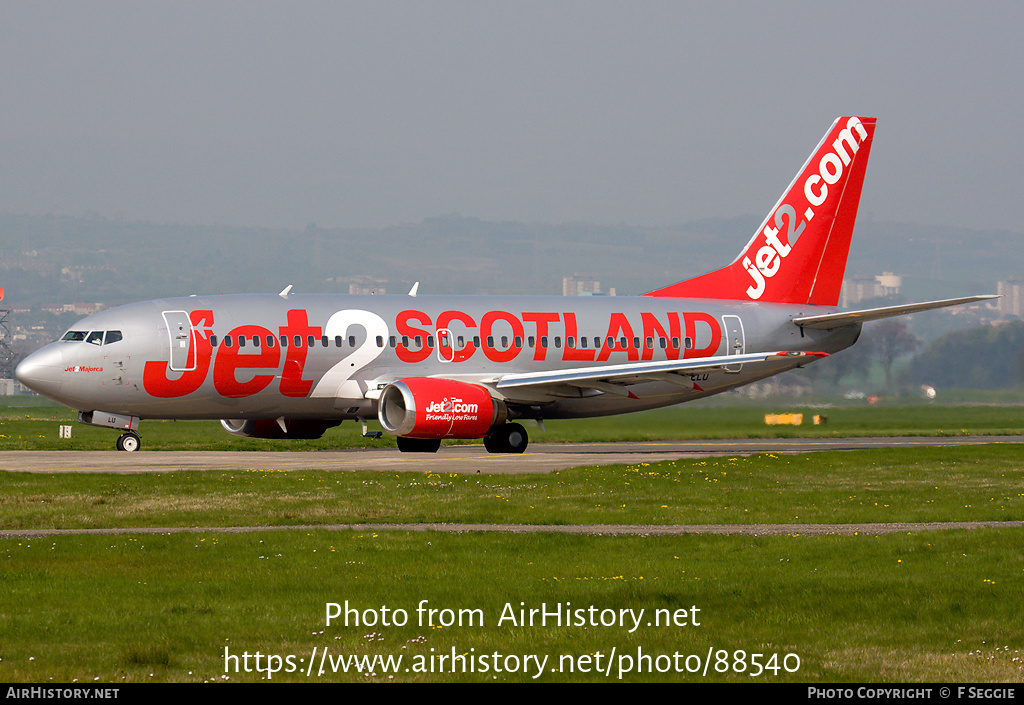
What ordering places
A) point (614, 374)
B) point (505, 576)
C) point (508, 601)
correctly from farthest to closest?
point (614, 374) < point (505, 576) < point (508, 601)

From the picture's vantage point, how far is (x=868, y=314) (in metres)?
42.8

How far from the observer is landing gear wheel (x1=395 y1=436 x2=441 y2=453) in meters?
40.2

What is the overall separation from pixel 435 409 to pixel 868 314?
50.3ft

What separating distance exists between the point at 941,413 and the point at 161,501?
40872 millimetres

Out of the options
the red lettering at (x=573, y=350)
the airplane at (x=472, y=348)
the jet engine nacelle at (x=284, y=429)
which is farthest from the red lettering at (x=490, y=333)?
the jet engine nacelle at (x=284, y=429)

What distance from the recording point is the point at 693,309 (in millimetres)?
44750

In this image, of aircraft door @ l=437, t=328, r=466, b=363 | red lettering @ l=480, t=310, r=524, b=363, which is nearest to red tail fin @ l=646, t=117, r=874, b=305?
red lettering @ l=480, t=310, r=524, b=363

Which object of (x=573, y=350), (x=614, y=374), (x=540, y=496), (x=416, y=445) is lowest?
(x=416, y=445)

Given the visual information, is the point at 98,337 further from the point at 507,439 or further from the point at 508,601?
the point at 508,601

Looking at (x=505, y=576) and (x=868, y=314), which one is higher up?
(x=868, y=314)

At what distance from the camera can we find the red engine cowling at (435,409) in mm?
36312

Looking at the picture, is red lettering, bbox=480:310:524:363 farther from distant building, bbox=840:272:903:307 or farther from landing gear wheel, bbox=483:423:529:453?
distant building, bbox=840:272:903:307

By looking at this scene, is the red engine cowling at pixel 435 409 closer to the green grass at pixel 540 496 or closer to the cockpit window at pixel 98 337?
the green grass at pixel 540 496

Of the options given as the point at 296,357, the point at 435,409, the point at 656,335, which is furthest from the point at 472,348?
the point at 656,335
